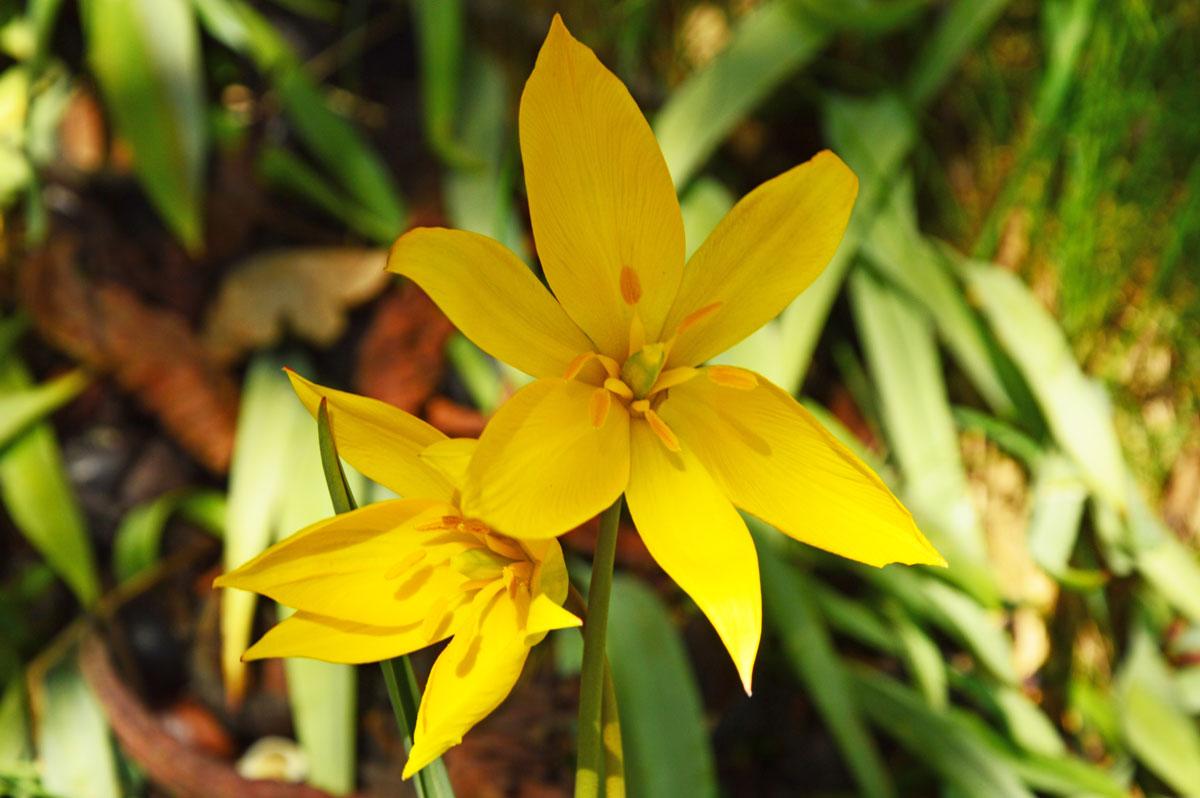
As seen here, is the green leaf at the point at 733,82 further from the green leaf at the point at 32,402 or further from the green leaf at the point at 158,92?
the green leaf at the point at 32,402

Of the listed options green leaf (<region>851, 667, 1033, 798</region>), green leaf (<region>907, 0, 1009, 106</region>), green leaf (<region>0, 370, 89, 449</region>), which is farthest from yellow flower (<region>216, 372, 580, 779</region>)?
green leaf (<region>907, 0, 1009, 106</region>)

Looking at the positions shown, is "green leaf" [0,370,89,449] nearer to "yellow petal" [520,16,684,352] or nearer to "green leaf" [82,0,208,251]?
"green leaf" [82,0,208,251]

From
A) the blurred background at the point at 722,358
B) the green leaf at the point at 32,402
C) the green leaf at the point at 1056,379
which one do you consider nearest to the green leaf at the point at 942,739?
the blurred background at the point at 722,358

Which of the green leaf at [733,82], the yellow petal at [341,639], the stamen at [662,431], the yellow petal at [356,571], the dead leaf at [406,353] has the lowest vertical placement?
the yellow petal at [341,639]

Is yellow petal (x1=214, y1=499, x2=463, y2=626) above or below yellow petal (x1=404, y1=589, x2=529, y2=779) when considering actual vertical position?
above

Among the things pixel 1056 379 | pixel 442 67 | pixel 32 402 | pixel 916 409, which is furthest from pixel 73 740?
pixel 1056 379

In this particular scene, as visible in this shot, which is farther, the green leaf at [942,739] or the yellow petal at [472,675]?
the green leaf at [942,739]

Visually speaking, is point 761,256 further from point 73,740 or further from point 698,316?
point 73,740
